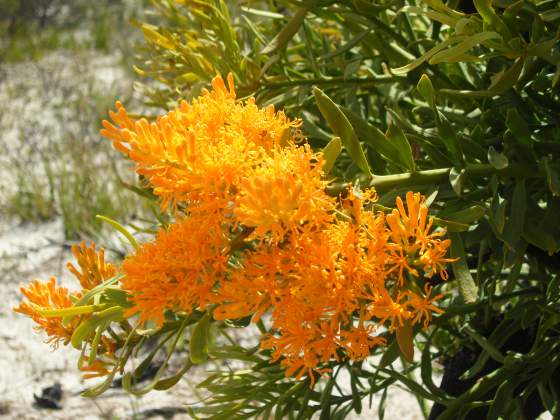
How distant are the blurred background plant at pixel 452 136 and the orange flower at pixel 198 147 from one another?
111mm

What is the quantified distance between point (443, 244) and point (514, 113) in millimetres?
384

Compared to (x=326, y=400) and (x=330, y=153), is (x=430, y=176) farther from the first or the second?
(x=326, y=400)

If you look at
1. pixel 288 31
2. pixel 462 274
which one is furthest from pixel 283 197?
pixel 288 31

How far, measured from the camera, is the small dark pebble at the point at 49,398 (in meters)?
2.44

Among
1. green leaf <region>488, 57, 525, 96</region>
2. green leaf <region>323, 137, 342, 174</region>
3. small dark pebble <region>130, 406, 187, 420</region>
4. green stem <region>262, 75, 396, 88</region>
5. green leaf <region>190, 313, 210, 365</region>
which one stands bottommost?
small dark pebble <region>130, 406, 187, 420</region>

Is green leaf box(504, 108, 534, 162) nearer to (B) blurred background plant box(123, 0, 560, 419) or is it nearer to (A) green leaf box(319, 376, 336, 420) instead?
(B) blurred background plant box(123, 0, 560, 419)

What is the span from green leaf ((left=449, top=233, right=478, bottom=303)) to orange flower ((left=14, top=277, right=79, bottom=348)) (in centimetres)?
47

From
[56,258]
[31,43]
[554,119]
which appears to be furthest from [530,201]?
[31,43]

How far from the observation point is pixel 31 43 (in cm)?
588

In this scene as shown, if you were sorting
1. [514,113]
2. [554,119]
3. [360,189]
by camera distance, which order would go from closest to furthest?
[360,189], [514,113], [554,119]

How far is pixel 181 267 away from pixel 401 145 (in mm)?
340

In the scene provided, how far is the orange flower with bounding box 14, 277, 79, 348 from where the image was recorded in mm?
1005

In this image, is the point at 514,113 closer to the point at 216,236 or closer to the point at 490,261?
the point at 216,236

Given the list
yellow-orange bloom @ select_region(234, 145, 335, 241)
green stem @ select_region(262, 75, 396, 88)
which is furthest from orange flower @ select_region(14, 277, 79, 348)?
green stem @ select_region(262, 75, 396, 88)
